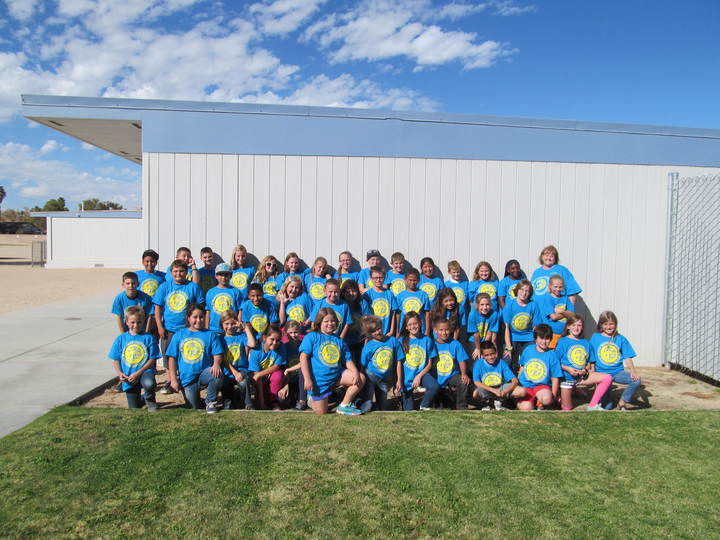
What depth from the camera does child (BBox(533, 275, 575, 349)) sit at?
5824 millimetres

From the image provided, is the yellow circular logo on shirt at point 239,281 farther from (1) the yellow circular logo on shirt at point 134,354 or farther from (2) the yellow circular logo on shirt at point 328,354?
(2) the yellow circular logo on shirt at point 328,354

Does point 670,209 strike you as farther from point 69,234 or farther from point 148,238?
point 69,234

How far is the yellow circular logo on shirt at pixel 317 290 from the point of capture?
229 inches

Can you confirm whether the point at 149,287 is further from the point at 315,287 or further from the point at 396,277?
the point at 396,277

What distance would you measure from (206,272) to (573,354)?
→ 423 centimetres

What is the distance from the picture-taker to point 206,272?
20.9 ft

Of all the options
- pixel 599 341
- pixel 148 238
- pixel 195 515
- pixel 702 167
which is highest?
pixel 702 167

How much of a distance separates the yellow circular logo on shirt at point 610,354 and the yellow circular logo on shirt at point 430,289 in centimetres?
183

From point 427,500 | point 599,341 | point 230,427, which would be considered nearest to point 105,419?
point 230,427

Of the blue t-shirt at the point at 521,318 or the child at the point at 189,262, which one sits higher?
the child at the point at 189,262

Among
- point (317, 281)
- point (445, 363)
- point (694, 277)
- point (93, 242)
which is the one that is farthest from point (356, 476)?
point (93, 242)

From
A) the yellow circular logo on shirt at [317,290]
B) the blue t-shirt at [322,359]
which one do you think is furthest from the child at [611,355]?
the yellow circular logo on shirt at [317,290]

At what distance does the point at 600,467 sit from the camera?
12.0ft

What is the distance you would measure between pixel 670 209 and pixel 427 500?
6.06 meters
